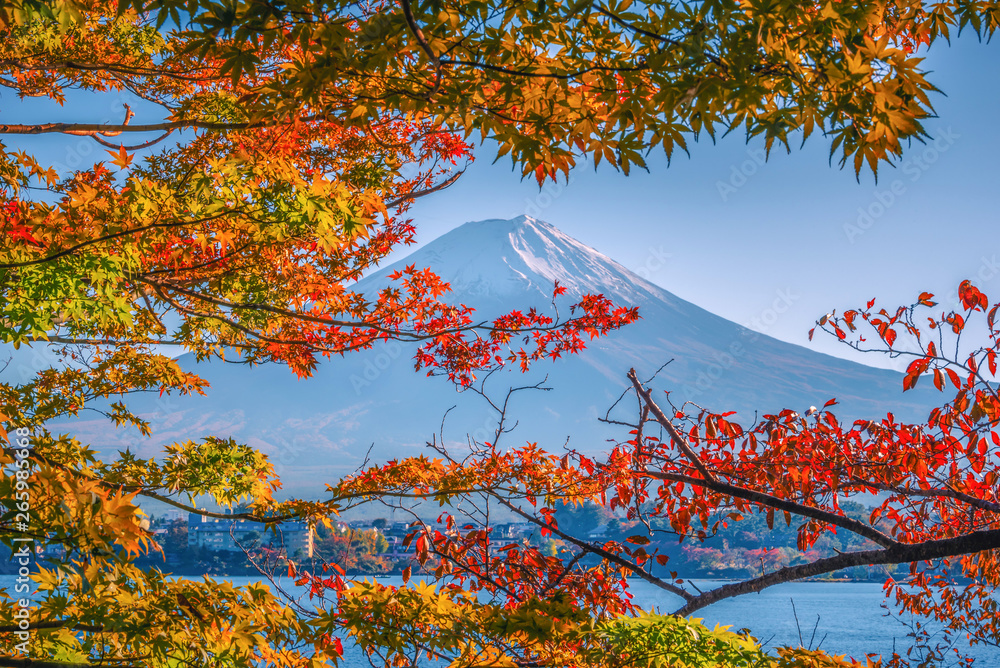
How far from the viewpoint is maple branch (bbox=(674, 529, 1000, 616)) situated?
273 centimetres

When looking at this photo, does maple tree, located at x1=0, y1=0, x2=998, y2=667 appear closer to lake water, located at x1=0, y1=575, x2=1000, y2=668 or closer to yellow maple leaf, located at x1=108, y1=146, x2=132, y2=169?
yellow maple leaf, located at x1=108, y1=146, x2=132, y2=169

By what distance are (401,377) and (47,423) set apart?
14144 centimetres

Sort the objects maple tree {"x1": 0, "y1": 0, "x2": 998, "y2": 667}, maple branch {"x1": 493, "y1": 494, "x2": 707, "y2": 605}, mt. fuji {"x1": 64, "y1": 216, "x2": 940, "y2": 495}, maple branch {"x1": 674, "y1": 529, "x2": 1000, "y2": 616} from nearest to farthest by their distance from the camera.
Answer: maple tree {"x1": 0, "y1": 0, "x2": 998, "y2": 667}, maple branch {"x1": 674, "y1": 529, "x2": 1000, "y2": 616}, maple branch {"x1": 493, "y1": 494, "x2": 707, "y2": 605}, mt. fuji {"x1": 64, "y1": 216, "x2": 940, "y2": 495}

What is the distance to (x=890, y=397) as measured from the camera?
4611 inches

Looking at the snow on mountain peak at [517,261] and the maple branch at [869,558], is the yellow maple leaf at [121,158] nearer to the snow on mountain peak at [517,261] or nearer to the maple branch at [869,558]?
the maple branch at [869,558]

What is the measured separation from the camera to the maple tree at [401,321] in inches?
72.2

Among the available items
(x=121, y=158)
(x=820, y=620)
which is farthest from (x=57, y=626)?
(x=820, y=620)

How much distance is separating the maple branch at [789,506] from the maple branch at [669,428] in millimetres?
72

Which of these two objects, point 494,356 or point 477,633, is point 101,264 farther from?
point 494,356

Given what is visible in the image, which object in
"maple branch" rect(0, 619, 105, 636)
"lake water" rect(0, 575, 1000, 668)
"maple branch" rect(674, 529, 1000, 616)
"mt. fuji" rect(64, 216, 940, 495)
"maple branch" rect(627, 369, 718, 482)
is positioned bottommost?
"lake water" rect(0, 575, 1000, 668)

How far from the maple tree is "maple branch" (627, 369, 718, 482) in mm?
28

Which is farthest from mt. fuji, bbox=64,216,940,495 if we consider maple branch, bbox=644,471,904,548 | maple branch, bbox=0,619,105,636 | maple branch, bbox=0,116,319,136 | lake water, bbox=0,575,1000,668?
maple branch, bbox=0,619,105,636

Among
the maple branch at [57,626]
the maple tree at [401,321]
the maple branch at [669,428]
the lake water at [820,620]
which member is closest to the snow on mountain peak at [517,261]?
the lake water at [820,620]

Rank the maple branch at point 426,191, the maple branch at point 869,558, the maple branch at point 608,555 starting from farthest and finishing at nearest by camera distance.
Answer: the maple branch at point 426,191 → the maple branch at point 608,555 → the maple branch at point 869,558
